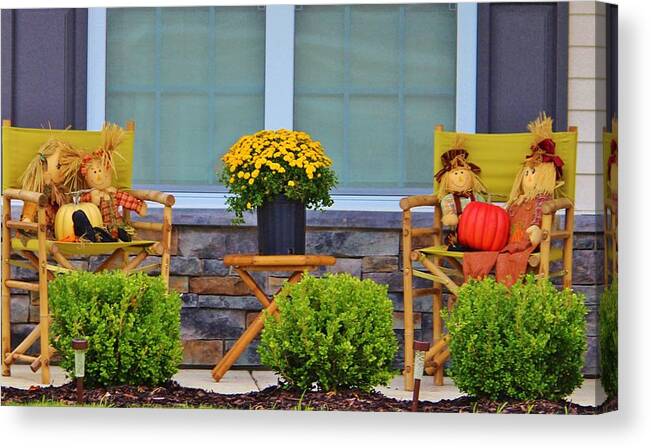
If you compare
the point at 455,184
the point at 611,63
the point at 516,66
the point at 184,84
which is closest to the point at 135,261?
the point at 184,84

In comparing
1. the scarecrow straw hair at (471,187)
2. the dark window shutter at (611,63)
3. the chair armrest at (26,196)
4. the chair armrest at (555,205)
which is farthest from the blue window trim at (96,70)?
the dark window shutter at (611,63)

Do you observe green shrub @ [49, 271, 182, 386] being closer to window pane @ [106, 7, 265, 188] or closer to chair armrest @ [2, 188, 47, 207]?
chair armrest @ [2, 188, 47, 207]

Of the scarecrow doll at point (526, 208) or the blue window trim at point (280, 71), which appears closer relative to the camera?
the scarecrow doll at point (526, 208)

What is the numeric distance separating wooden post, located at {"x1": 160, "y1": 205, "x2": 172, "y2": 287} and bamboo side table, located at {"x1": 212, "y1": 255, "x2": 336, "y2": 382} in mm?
261

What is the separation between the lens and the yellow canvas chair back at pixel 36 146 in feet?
21.7

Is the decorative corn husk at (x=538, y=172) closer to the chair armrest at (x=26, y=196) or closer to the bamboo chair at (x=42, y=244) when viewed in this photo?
the bamboo chair at (x=42, y=244)

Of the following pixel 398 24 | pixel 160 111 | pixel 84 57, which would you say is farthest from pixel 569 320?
pixel 84 57

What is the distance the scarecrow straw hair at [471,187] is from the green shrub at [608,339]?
2.61 ft

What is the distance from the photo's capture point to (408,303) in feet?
21.5

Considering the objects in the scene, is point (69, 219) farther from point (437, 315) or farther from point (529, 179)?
point (529, 179)

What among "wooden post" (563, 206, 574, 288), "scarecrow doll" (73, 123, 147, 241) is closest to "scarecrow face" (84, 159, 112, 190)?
"scarecrow doll" (73, 123, 147, 241)

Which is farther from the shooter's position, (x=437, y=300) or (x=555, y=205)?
(x=437, y=300)

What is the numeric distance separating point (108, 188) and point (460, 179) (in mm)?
1505

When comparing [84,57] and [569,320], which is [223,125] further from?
[569,320]
